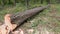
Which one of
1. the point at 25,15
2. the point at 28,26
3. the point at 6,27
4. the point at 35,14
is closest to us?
the point at 6,27

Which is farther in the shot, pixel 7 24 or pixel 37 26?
pixel 37 26

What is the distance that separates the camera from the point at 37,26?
5355 mm

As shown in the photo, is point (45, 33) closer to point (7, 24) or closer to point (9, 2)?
point (7, 24)

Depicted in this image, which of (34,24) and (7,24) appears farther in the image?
(34,24)

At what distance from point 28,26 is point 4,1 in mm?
4926

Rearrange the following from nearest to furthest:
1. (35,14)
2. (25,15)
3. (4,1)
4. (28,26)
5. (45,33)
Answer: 1. (45,33)
2. (28,26)
3. (25,15)
4. (35,14)
5. (4,1)

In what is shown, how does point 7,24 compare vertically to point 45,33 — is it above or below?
above

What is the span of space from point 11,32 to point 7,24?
0.29m

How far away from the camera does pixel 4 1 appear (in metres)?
9.71

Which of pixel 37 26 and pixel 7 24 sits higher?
pixel 7 24

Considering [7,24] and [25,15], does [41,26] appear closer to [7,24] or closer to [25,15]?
[25,15]

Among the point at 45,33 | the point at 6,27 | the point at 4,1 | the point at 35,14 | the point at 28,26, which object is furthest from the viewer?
the point at 4,1

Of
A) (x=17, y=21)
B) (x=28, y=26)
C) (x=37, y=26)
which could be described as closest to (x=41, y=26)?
(x=37, y=26)

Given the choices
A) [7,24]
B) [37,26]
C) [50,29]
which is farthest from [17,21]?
[50,29]
